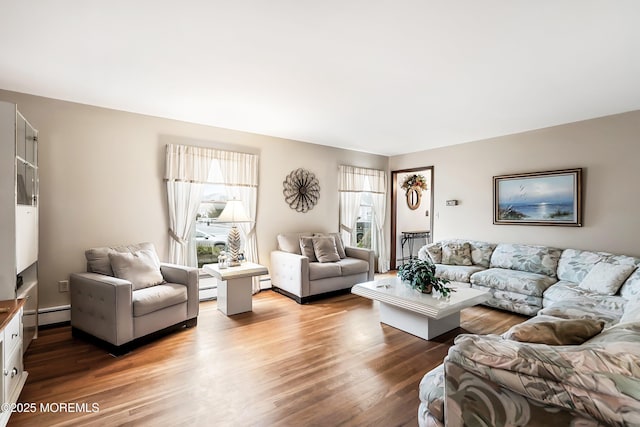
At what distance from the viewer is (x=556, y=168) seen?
167 inches

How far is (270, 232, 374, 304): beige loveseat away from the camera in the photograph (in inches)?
167

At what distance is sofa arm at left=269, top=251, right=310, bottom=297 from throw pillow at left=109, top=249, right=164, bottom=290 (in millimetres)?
1673

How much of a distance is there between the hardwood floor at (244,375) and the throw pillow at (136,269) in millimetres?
603

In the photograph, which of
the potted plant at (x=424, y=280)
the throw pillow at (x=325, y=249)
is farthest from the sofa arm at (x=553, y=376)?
the throw pillow at (x=325, y=249)

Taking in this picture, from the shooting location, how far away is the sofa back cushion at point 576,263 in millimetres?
3613

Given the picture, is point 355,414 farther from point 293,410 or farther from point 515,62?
point 515,62

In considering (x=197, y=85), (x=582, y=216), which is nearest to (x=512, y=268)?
(x=582, y=216)

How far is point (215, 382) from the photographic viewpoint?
7.43 feet

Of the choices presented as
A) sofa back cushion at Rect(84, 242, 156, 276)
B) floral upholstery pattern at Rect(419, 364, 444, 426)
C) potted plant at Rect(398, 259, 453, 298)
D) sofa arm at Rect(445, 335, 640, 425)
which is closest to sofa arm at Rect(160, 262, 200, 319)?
sofa back cushion at Rect(84, 242, 156, 276)

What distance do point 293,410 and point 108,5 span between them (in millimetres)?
2728

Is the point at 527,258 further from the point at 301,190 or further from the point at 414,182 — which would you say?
the point at 301,190

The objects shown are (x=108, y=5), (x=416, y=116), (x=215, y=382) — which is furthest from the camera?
(x=416, y=116)

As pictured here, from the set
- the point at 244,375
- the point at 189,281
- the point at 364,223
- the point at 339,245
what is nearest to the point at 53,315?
the point at 189,281

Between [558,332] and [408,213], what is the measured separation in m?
5.95
